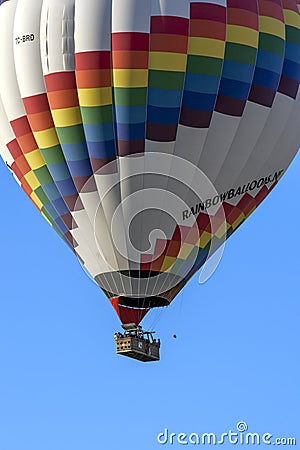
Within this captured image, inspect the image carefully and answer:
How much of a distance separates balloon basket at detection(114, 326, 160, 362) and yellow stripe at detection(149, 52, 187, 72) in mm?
4836

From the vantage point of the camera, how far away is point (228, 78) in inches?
1134

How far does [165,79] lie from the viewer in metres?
28.4

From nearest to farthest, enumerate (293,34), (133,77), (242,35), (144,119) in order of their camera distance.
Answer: (133,77)
(144,119)
(242,35)
(293,34)

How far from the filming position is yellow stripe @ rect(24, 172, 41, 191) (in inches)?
1181

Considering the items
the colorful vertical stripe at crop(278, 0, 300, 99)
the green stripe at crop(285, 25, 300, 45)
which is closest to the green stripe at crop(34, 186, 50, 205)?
the colorful vertical stripe at crop(278, 0, 300, 99)

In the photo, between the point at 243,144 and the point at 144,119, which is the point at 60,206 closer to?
the point at 144,119

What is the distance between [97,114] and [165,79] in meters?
1.38

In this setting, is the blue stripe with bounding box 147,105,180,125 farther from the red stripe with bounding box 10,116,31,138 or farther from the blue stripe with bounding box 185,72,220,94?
the red stripe with bounding box 10,116,31,138

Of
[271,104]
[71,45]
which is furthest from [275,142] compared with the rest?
[71,45]

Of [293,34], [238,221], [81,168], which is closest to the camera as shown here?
[81,168]

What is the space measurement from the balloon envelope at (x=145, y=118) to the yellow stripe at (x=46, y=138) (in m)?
0.02

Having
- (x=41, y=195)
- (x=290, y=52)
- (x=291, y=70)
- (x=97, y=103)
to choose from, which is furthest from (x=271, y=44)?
(x=41, y=195)

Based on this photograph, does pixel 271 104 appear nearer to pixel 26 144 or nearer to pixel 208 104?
pixel 208 104

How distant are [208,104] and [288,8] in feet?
8.62
